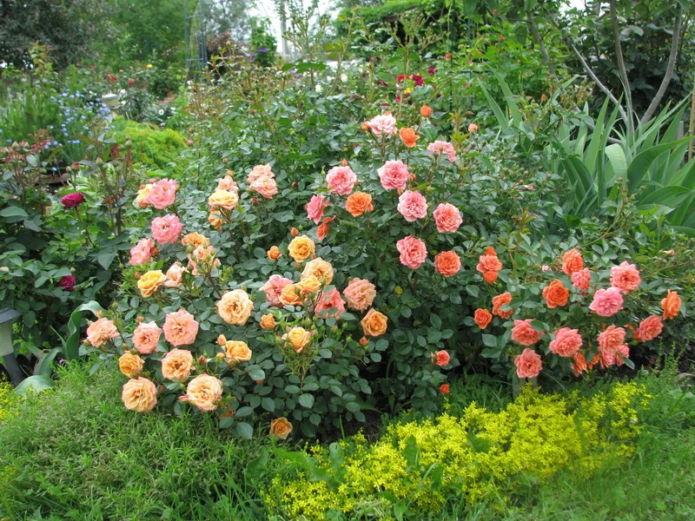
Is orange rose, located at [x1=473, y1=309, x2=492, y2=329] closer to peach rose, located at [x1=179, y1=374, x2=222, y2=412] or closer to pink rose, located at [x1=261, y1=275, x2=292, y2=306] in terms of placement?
pink rose, located at [x1=261, y1=275, x2=292, y2=306]

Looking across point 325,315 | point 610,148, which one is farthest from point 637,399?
point 610,148

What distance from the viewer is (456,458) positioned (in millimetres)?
1812

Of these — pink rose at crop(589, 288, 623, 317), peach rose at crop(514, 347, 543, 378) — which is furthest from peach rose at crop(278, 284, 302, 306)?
pink rose at crop(589, 288, 623, 317)

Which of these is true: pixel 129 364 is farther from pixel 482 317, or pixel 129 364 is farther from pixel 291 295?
pixel 482 317

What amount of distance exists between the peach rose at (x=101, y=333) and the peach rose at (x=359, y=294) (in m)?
0.80

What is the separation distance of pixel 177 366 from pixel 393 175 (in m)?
0.93

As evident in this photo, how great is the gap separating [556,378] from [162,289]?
150 cm

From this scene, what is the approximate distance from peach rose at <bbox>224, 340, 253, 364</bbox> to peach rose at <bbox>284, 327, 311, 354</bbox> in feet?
0.43

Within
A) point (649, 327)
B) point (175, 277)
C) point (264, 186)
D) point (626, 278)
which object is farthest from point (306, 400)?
point (649, 327)

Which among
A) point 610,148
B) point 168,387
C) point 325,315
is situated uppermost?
point 610,148

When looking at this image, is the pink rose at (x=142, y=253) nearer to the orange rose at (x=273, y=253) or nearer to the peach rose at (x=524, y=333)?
the orange rose at (x=273, y=253)

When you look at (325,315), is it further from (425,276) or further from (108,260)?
(108,260)

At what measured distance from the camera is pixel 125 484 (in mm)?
1733

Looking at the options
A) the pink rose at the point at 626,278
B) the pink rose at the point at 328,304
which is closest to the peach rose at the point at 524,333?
the pink rose at the point at 626,278
